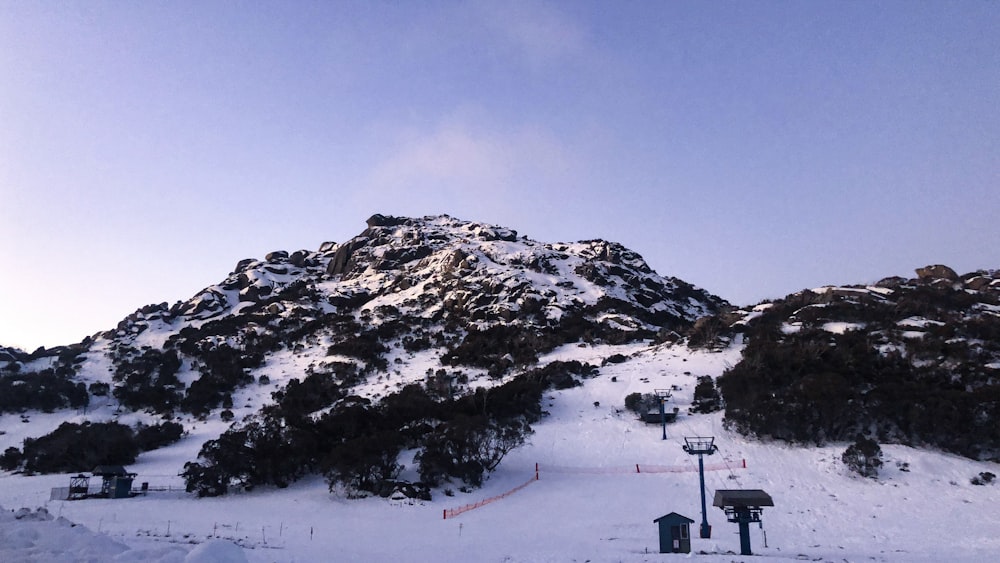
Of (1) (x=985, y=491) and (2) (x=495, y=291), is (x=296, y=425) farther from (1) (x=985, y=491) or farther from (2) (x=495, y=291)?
(2) (x=495, y=291)

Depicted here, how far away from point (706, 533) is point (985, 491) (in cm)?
1792

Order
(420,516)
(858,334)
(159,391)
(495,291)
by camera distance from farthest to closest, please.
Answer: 1. (495,291)
2. (159,391)
3. (858,334)
4. (420,516)

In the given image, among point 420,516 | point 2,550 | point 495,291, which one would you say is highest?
point 495,291

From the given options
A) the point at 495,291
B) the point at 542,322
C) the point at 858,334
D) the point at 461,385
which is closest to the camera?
the point at 858,334

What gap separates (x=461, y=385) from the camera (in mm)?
63938

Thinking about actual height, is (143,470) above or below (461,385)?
below

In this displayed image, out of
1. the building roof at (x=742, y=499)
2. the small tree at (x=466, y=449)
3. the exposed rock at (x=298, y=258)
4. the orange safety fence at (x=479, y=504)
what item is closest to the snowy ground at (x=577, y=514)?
the orange safety fence at (x=479, y=504)

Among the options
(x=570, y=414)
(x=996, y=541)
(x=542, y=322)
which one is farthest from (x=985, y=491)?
(x=542, y=322)

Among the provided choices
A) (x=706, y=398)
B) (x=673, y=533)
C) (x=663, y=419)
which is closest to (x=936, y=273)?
(x=706, y=398)

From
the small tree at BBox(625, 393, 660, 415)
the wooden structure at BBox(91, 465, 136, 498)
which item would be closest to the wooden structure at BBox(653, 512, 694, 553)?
the small tree at BBox(625, 393, 660, 415)

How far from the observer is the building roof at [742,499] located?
22234 millimetres

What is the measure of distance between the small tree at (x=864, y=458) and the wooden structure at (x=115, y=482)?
44.3 meters

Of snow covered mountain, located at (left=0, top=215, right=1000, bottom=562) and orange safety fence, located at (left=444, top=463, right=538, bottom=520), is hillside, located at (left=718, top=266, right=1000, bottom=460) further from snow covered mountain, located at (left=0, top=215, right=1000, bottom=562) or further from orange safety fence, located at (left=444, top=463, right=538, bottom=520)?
orange safety fence, located at (left=444, top=463, right=538, bottom=520)

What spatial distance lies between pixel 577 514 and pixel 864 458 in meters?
18.1
